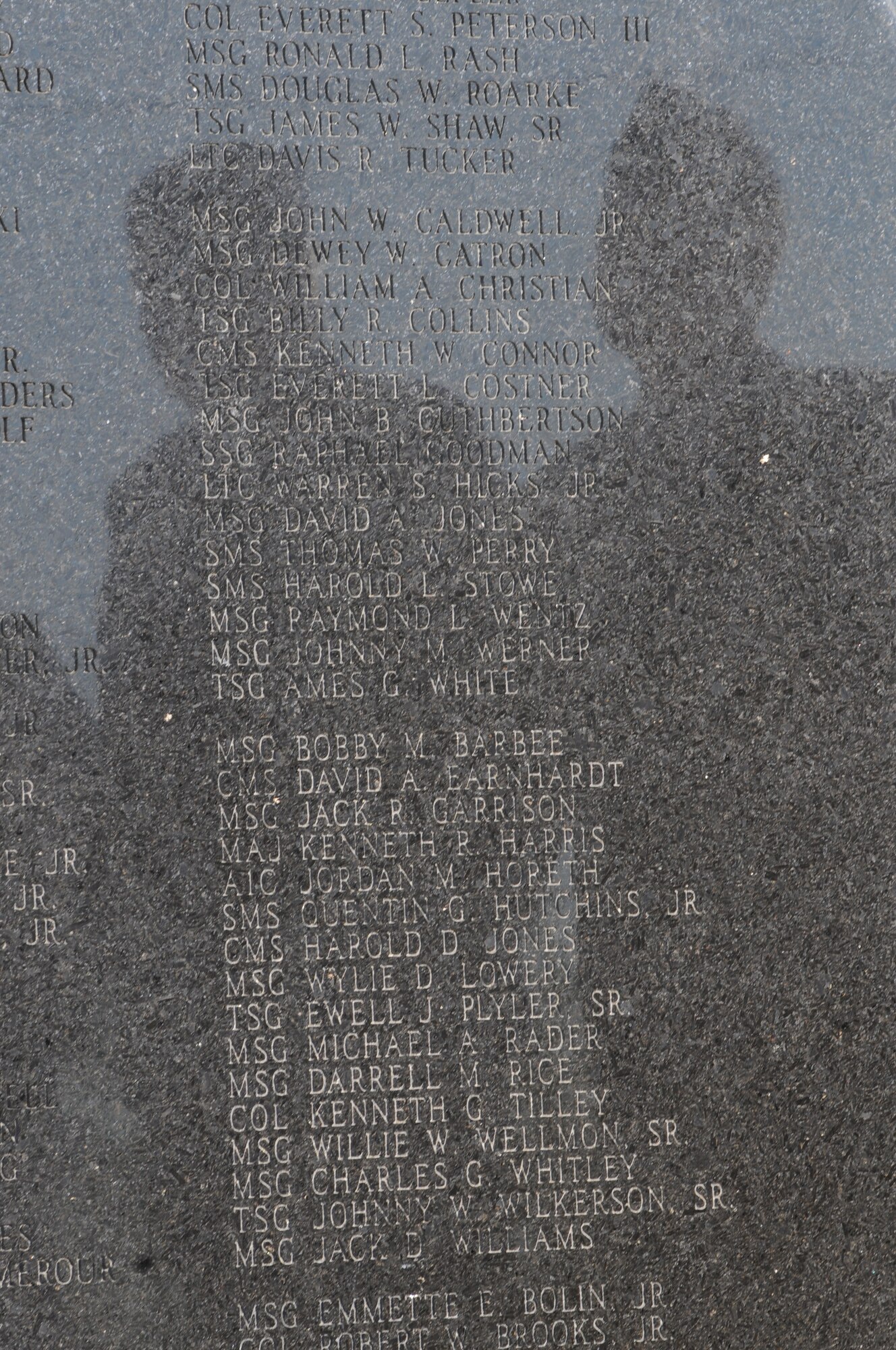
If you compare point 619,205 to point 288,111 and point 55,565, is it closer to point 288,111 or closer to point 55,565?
point 288,111

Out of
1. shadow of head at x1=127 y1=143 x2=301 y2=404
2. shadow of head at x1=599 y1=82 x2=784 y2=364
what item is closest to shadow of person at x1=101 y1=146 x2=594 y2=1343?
shadow of head at x1=127 y1=143 x2=301 y2=404

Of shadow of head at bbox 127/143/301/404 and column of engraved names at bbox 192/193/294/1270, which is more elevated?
shadow of head at bbox 127/143/301/404

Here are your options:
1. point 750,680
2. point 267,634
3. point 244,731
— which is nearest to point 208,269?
point 267,634

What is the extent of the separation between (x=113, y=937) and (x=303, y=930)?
52cm

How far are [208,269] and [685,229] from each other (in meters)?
1.36

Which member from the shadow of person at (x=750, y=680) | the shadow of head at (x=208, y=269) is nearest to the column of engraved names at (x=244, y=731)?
the shadow of head at (x=208, y=269)

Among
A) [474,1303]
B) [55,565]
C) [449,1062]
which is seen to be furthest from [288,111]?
[474,1303]

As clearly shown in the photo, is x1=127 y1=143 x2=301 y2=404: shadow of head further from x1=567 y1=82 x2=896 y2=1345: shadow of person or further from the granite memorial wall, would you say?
x1=567 y1=82 x2=896 y2=1345: shadow of person

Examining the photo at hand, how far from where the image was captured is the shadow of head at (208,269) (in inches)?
113

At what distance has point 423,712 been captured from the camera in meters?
2.89

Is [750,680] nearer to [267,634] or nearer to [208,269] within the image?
[267,634]

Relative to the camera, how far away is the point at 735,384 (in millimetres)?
2979

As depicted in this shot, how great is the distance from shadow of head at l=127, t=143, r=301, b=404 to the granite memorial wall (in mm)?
11

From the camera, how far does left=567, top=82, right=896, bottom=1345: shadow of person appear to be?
2893mm
